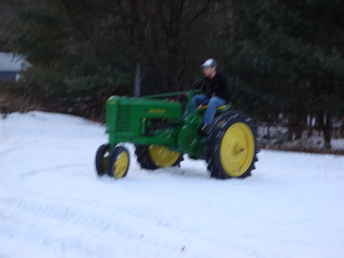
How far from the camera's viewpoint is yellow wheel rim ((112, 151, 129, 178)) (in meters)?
9.16

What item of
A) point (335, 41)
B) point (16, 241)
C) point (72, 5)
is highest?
point (72, 5)

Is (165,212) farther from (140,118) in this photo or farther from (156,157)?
(156,157)

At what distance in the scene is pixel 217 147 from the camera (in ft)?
31.2

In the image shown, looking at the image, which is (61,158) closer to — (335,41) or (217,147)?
A: (217,147)

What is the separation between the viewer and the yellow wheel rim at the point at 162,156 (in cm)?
1045

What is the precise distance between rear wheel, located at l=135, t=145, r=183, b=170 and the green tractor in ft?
0.05

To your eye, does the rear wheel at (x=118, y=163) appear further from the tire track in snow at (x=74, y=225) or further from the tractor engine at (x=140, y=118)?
the tire track in snow at (x=74, y=225)

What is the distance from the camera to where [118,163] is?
9180 mm

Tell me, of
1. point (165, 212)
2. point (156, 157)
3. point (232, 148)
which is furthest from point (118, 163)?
point (165, 212)

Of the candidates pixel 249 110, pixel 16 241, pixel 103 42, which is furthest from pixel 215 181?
pixel 103 42

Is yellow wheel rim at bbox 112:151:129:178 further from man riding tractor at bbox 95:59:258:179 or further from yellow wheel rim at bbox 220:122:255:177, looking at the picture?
yellow wheel rim at bbox 220:122:255:177

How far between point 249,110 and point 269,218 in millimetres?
10049

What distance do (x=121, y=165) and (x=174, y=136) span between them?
1.05 m

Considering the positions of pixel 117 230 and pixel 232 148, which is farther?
pixel 232 148
